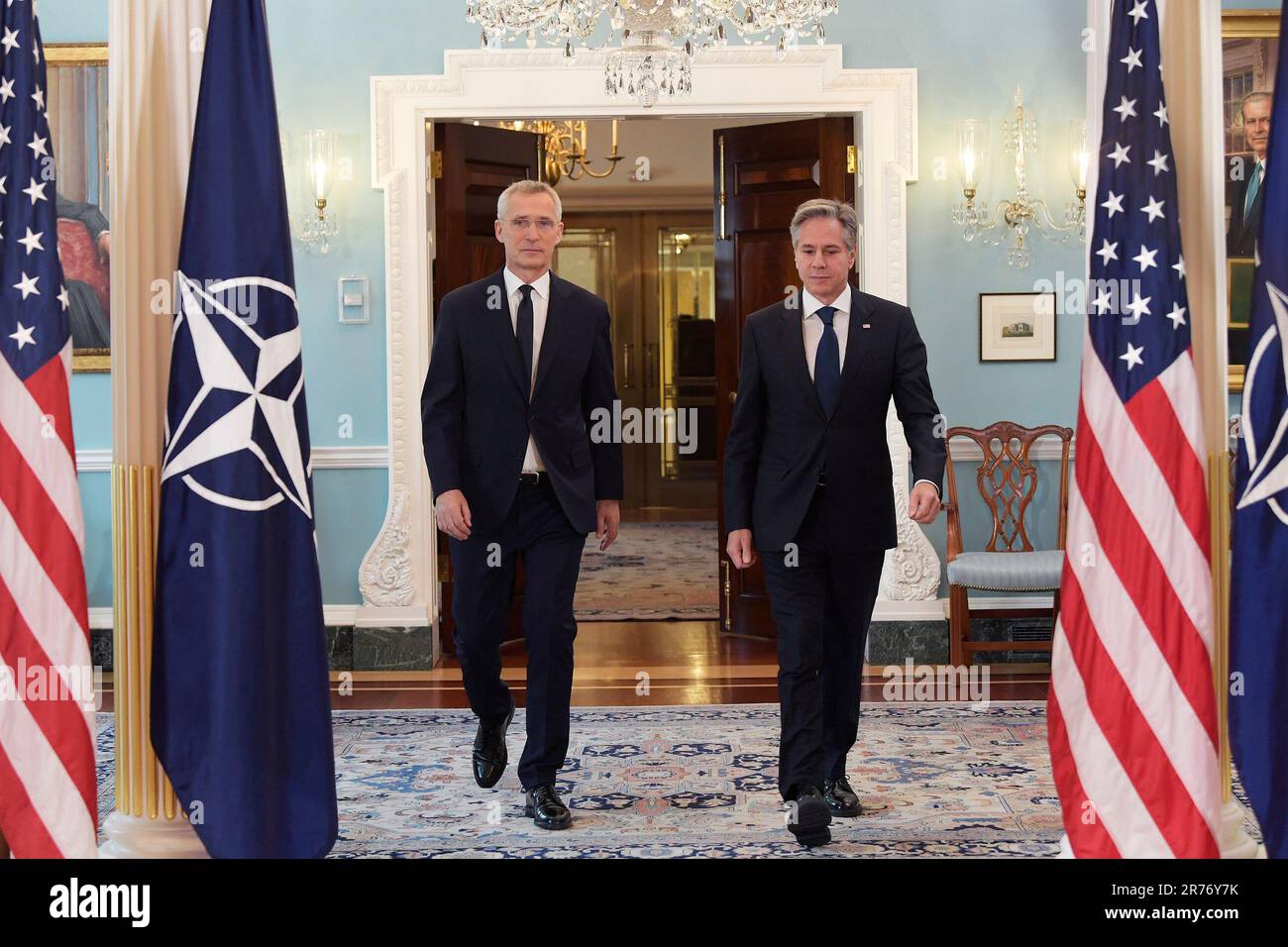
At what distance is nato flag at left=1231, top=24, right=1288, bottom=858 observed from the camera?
2977 millimetres

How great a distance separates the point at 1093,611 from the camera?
3145 millimetres

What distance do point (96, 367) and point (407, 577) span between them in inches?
75.5

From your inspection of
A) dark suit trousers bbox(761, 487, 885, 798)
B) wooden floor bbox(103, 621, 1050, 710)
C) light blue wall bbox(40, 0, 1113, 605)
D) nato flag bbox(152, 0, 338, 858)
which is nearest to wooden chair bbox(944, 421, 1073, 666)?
light blue wall bbox(40, 0, 1113, 605)

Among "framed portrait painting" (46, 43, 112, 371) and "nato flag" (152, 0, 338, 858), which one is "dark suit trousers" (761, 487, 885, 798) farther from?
"framed portrait painting" (46, 43, 112, 371)

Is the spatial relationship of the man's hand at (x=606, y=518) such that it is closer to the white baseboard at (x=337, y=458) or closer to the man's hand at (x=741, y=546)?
the man's hand at (x=741, y=546)

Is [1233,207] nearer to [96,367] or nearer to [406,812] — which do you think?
[406,812]

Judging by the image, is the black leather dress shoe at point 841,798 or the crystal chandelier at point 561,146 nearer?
the black leather dress shoe at point 841,798

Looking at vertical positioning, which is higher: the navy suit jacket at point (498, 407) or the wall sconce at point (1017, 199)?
the wall sconce at point (1017, 199)

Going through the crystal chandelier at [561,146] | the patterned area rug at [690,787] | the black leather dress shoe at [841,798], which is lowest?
the patterned area rug at [690,787]

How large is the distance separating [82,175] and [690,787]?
454 centimetres

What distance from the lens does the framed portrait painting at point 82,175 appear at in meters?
6.80

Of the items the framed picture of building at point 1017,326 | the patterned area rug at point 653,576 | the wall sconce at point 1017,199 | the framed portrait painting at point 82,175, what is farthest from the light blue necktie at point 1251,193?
the framed portrait painting at point 82,175

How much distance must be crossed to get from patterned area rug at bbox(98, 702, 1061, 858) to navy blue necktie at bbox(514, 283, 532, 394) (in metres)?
1.39

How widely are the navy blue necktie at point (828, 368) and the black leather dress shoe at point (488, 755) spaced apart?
1.57m
